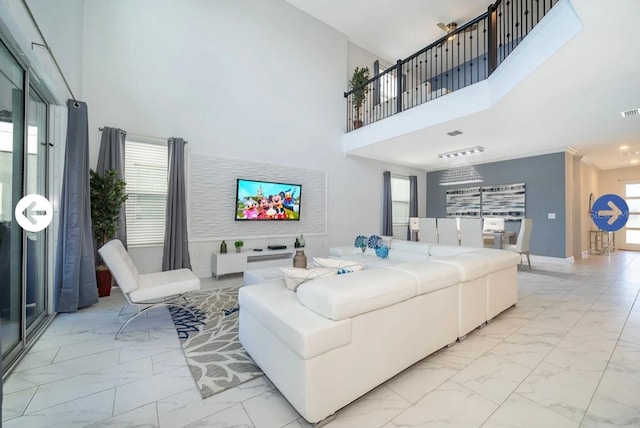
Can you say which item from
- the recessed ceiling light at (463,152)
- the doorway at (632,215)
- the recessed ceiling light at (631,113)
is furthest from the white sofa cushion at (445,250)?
the doorway at (632,215)

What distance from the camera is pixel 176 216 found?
172 inches

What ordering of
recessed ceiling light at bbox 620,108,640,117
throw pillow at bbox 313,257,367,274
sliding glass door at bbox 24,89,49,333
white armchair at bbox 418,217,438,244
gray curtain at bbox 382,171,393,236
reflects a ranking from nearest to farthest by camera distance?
throw pillow at bbox 313,257,367,274 → sliding glass door at bbox 24,89,49,333 → recessed ceiling light at bbox 620,108,640,117 → white armchair at bbox 418,217,438,244 → gray curtain at bbox 382,171,393,236

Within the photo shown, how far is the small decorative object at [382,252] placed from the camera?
4.02 metres

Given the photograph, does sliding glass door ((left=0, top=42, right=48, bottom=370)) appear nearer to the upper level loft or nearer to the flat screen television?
the flat screen television

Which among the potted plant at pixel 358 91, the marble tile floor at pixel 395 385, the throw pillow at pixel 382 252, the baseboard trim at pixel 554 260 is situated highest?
the potted plant at pixel 358 91

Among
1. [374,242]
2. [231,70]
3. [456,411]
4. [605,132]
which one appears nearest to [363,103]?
[231,70]

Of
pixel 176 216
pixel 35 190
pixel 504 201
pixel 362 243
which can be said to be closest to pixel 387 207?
pixel 504 201

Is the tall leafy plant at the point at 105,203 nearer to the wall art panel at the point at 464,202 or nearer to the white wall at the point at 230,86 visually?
the white wall at the point at 230,86

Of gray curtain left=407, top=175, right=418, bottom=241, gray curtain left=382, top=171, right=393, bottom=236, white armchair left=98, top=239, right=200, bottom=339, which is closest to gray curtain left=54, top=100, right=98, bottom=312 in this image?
white armchair left=98, top=239, right=200, bottom=339

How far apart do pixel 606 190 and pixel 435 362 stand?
1075 centimetres

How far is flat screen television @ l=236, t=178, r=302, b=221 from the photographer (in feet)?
16.9

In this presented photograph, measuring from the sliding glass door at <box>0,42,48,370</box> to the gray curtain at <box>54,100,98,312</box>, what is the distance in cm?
37

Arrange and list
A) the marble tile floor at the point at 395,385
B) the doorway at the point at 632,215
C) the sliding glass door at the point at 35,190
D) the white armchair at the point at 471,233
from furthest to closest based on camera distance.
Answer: the doorway at the point at 632,215 < the white armchair at the point at 471,233 < the sliding glass door at the point at 35,190 < the marble tile floor at the point at 395,385

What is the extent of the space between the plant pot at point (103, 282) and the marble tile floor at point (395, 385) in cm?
86
